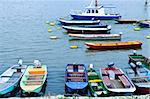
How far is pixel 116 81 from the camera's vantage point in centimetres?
2581

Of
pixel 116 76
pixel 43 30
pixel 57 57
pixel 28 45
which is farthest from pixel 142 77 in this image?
pixel 43 30

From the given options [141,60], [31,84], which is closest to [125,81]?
[31,84]

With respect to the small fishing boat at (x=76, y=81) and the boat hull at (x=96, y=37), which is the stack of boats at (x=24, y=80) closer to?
the small fishing boat at (x=76, y=81)

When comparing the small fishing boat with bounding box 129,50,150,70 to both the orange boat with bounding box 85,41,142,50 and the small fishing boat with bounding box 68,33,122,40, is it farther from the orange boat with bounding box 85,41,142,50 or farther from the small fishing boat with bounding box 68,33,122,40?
the small fishing boat with bounding box 68,33,122,40

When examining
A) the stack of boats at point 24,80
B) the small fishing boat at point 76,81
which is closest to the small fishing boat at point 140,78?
the small fishing boat at point 76,81

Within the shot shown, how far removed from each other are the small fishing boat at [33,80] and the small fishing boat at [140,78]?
710 centimetres

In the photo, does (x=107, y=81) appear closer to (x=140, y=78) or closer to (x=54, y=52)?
(x=140, y=78)

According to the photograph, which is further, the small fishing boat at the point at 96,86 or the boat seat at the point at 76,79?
the boat seat at the point at 76,79

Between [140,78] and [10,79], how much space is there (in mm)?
10269

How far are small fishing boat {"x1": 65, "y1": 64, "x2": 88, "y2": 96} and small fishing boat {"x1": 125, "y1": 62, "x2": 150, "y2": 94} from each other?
379cm

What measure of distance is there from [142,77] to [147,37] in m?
25.6

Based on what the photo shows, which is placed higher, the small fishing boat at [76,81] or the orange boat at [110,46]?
the small fishing boat at [76,81]

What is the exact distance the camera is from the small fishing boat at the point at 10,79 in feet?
78.0

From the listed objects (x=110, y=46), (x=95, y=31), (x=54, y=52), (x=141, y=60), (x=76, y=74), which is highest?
(x=76, y=74)
